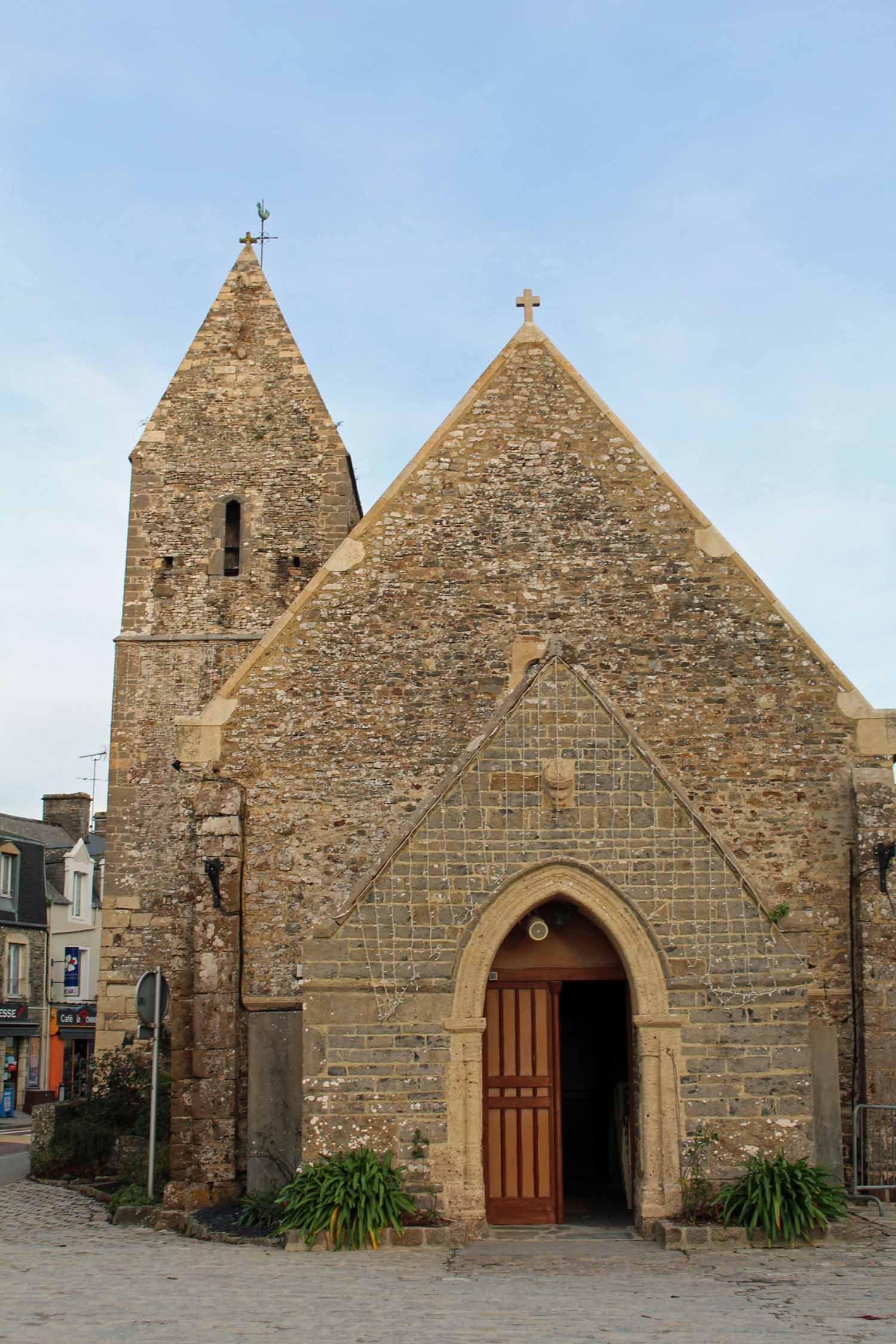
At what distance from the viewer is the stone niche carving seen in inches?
415

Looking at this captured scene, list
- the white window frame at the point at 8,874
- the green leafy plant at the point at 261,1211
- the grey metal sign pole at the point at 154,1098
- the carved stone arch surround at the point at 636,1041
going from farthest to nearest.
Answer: the white window frame at the point at 8,874 < the grey metal sign pole at the point at 154,1098 < the green leafy plant at the point at 261,1211 < the carved stone arch surround at the point at 636,1041

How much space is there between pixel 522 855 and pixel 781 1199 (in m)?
3.10

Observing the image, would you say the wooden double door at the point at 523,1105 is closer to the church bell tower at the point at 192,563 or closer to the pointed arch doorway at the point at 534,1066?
the pointed arch doorway at the point at 534,1066

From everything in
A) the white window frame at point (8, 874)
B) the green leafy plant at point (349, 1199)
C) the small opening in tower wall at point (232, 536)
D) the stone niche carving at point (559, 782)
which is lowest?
the green leafy plant at point (349, 1199)

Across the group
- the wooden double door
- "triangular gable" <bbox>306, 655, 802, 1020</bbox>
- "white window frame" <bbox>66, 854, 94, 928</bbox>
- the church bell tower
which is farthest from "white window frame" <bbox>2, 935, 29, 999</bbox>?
"triangular gable" <bbox>306, 655, 802, 1020</bbox>

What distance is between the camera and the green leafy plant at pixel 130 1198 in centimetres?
1241

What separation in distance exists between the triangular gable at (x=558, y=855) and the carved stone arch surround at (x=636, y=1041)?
0.38ft

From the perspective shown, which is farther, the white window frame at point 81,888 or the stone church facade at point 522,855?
the white window frame at point 81,888

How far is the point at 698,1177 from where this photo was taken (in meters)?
9.95

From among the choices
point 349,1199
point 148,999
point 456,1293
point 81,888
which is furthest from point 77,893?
point 456,1293

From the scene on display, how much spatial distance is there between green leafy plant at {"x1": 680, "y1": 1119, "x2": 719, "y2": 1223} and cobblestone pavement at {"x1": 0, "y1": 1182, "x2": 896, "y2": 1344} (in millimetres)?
464

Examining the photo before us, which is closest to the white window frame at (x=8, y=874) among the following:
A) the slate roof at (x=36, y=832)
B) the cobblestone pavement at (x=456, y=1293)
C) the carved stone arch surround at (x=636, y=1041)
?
the slate roof at (x=36, y=832)

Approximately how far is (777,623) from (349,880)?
4.92m

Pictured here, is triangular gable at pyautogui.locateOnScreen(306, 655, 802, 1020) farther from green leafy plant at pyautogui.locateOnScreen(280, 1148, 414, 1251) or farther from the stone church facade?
green leafy plant at pyautogui.locateOnScreen(280, 1148, 414, 1251)
